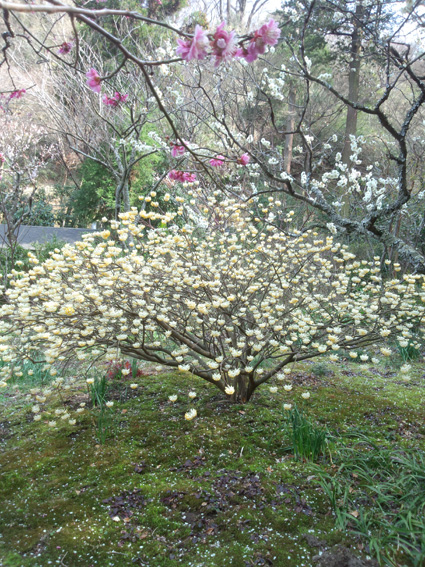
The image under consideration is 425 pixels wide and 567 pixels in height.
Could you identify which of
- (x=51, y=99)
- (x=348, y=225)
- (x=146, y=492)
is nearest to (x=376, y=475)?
(x=146, y=492)

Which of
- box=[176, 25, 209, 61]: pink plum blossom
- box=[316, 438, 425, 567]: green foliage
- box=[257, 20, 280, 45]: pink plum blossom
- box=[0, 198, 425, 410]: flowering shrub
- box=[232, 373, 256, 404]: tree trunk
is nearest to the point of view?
box=[176, 25, 209, 61]: pink plum blossom

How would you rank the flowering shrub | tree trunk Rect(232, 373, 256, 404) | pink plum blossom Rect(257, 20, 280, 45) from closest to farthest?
pink plum blossom Rect(257, 20, 280, 45)
the flowering shrub
tree trunk Rect(232, 373, 256, 404)

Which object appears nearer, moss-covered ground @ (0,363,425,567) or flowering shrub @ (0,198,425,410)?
moss-covered ground @ (0,363,425,567)

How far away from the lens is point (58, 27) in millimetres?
8414

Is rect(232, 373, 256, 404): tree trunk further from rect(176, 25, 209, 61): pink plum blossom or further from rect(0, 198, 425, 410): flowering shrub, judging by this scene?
rect(176, 25, 209, 61): pink plum blossom

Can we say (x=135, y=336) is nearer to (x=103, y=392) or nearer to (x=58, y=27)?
(x=103, y=392)

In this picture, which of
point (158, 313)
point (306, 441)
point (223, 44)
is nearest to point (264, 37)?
point (223, 44)

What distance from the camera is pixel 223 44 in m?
1.18

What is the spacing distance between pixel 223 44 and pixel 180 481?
2.09 meters

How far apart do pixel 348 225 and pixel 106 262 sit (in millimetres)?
1621

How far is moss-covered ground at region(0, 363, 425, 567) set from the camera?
1.71m

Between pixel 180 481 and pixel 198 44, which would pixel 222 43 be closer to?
pixel 198 44

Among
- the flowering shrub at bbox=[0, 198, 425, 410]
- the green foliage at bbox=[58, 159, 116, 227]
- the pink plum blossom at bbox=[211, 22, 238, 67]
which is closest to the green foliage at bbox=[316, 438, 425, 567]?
the flowering shrub at bbox=[0, 198, 425, 410]

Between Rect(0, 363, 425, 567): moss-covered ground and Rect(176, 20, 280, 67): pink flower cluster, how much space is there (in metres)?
1.95
